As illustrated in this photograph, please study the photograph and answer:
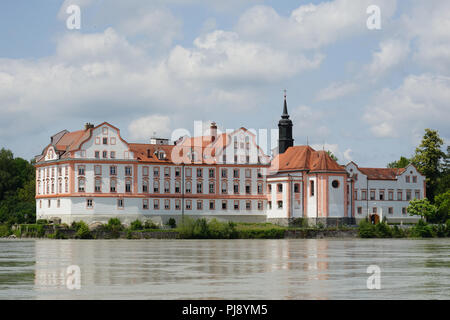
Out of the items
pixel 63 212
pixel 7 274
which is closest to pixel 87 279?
pixel 7 274

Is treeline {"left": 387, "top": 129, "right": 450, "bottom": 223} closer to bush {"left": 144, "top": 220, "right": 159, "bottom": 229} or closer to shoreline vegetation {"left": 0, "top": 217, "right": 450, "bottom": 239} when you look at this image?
shoreline vegetation {"left": 0, "top": 217, "right": 450, "bottom": 239}

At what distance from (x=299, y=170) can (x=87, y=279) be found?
83.9 metres

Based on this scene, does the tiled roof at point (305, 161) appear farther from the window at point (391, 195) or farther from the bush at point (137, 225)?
the bush at point (137, 225)

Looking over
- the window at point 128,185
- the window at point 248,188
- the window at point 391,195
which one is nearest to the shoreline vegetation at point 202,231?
the window at point 128,185

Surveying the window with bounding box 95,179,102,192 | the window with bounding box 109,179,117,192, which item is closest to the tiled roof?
the window with bounding box 109,179,117,192

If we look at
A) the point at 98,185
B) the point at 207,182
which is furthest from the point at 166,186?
the point at 98,185

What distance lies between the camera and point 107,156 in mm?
103375

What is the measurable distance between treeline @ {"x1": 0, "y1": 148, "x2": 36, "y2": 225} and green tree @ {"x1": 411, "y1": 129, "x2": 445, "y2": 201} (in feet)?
199

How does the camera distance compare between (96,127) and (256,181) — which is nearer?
(96,127)

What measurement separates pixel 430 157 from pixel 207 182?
→ 125 ft

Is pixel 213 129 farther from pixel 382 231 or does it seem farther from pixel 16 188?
pixel 16 188

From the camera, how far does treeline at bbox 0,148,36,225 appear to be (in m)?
113
